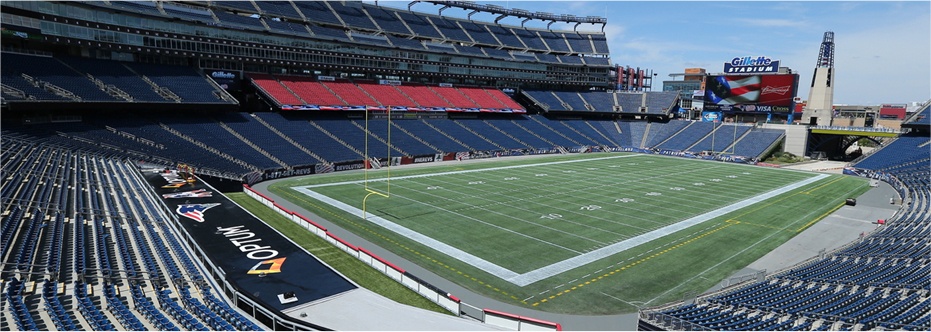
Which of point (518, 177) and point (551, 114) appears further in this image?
point (551, 114)

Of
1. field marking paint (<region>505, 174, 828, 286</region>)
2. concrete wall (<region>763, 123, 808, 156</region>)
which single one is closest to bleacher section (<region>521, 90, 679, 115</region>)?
concrete wall (<region>763, 123, 808, 156</region>)

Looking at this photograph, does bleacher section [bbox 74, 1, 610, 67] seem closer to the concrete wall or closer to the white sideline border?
the white sideline border

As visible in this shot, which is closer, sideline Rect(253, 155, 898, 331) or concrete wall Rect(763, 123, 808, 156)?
sideline Rect(253, 155, 898, 331)

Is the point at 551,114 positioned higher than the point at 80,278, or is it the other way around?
the point at 551,114

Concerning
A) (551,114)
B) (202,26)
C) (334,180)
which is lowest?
(334,180)

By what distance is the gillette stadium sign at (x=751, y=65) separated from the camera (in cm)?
6670

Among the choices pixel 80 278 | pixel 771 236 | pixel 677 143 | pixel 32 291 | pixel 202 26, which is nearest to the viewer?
pixel 32 291

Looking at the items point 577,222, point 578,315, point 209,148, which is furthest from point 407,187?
point 578,315

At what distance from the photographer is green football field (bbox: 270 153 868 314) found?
724 inches

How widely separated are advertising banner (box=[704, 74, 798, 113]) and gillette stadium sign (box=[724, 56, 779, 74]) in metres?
0.86

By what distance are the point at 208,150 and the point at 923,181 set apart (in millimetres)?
60498

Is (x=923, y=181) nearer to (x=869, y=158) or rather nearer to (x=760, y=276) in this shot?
(x=869, y=158)

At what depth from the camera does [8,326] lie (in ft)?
31.4

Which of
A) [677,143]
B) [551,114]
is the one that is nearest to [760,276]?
[677,143]
